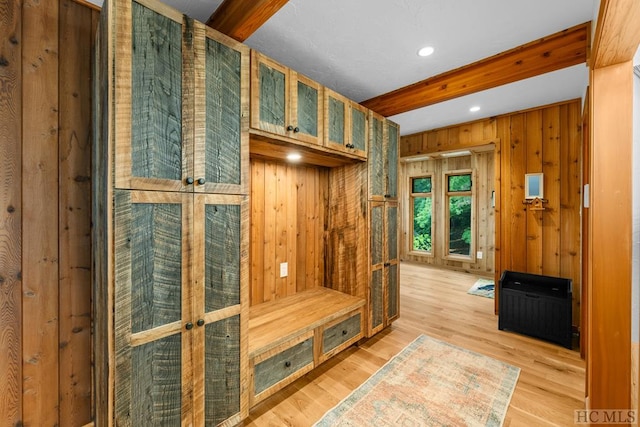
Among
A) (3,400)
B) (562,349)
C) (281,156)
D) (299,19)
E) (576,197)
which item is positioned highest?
(299,19)

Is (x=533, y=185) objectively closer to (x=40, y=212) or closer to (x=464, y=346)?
(x=464, y=346)

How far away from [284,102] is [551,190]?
10.7 feet

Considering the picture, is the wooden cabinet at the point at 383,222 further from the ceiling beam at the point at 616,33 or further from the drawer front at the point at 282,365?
the ceiling beam at the point at 616,33

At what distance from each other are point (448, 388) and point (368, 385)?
61 centimetres

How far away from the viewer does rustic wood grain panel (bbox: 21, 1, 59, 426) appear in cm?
137

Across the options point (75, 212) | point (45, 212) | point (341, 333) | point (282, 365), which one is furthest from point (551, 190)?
point (45, 212)

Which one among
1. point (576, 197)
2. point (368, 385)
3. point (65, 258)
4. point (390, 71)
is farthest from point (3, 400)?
point (576, 197)

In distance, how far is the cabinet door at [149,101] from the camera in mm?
1163

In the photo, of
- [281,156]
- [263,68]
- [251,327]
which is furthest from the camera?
[281,156]

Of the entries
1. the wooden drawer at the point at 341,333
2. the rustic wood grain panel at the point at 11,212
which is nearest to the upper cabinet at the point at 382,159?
the wooden drawer at the point at 341,333

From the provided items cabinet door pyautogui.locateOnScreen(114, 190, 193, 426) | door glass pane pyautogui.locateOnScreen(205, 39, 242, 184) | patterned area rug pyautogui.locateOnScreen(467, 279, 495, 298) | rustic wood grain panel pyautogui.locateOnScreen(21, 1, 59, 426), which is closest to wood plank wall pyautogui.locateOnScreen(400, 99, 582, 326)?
patterned area rug pyautogui.locateOnScreen(467, 279, 495, 298)

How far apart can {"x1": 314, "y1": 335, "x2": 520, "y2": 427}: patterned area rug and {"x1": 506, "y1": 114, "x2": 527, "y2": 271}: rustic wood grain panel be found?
147cm

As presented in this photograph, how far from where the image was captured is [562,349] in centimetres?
264

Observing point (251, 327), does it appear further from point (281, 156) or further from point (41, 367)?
point (281, 156)
